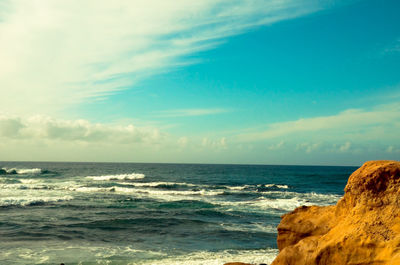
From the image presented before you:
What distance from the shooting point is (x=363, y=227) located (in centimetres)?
505

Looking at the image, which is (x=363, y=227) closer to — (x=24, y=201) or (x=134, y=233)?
(x=134, y=233)

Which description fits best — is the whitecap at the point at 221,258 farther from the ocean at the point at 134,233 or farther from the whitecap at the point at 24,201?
the whitecap at the point at 24,201

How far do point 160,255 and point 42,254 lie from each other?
16.1 ft

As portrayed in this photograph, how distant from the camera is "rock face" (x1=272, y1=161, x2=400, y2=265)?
4703 millimetres

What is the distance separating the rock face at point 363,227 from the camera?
470cm

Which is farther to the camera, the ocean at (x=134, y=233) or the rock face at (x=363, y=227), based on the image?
the ocean at (x=134, y=233)

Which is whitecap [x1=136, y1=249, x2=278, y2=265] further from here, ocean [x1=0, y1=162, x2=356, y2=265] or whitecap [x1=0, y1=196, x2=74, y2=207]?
whitecap [x1=0, y1=196, x2=74, y2=207]

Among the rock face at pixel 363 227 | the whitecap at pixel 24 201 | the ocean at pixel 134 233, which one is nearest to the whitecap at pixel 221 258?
the ocean at pixel 134 233

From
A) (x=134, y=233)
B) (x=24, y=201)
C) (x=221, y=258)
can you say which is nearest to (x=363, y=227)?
(x=221, y=258)

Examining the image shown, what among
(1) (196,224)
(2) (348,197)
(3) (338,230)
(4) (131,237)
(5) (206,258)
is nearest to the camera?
(3) (338,230)

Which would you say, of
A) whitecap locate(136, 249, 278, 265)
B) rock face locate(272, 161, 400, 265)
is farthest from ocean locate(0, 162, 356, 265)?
rock face locate(272, 161, 400, 265)

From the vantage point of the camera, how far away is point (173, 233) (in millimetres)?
16531

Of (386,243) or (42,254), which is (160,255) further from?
(386,243)

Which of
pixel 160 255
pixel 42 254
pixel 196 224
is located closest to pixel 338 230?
pixel 160 255
